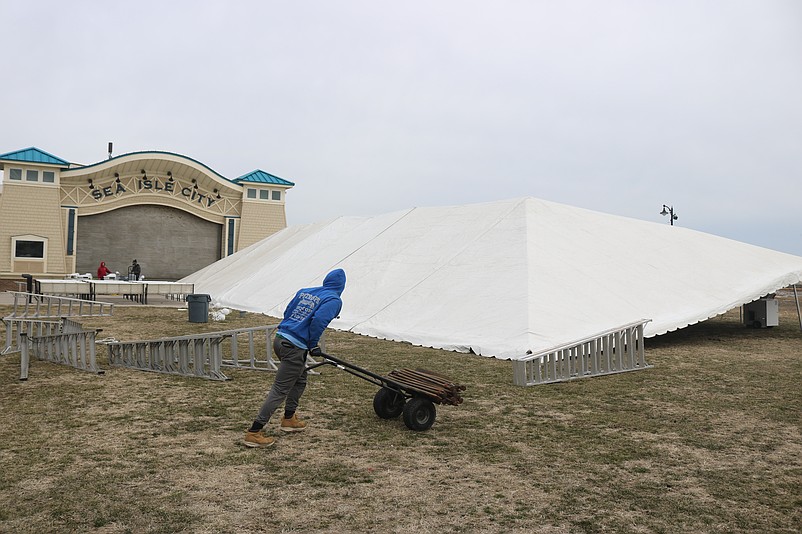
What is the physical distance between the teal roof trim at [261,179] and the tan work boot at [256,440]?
27912 mm

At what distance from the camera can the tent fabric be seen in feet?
32.9

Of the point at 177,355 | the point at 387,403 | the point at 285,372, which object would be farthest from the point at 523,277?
the point at 285,372

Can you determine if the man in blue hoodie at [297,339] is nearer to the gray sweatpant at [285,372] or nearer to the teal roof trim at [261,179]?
the gray sweatpant at [285,372]

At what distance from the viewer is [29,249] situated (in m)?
26.3

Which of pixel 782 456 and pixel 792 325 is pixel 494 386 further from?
pixel 792 325

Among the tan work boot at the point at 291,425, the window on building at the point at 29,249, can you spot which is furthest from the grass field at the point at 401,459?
the window on building at the point at 29,249

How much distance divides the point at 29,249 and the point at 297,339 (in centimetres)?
2643

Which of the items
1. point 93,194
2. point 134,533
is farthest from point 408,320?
point 93,194

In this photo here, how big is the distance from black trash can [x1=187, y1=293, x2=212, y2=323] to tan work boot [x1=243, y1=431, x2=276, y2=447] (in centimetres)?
954

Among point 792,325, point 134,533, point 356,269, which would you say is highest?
point 356,269

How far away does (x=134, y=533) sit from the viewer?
3070mm

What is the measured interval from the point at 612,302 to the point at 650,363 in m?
1.88

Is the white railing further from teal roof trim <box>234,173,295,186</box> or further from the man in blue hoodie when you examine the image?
teal roof trim <box>234,173,295,186</box>

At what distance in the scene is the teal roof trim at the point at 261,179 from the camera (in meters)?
31.2
